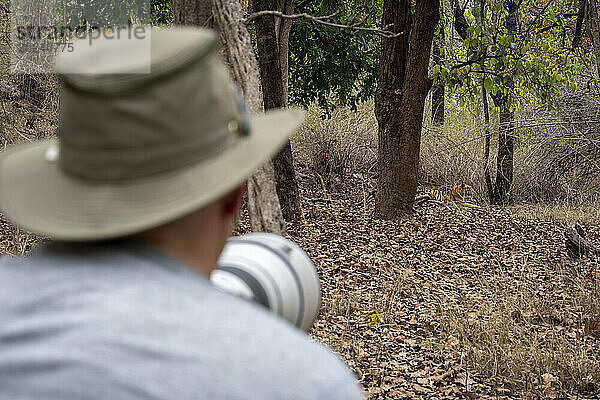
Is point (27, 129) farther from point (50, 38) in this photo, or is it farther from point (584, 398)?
point (584, 398)

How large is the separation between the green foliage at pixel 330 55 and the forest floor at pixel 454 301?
204 centimetres

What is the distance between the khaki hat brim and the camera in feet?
2.99

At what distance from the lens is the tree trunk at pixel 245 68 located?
290 centimetres

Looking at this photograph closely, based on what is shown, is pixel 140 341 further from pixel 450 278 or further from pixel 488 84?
pixel 488 84

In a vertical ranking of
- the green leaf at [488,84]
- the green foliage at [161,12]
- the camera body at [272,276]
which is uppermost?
the green foliage at [161,12]

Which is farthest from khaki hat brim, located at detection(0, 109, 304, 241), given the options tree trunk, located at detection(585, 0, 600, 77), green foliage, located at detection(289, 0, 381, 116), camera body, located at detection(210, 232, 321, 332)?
green foliage, located at detection(289, 0, 381, 116)

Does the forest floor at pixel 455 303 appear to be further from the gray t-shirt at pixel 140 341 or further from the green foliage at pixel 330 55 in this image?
the gray t-shirt at pixel 140 341

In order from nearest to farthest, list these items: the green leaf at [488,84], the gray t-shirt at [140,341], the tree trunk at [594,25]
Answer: the gray t-shirt at [140,341] → the tree trunk at [594,25] → the green leaf at [488,84]

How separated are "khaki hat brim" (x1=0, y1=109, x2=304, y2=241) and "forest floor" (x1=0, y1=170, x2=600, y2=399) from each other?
367 centimetres

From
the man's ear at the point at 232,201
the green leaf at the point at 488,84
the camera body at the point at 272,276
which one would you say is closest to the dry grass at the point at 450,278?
the green leaf at the point at 488,84

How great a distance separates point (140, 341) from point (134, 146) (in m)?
0.28

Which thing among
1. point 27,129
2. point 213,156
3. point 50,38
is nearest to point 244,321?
point 213,156

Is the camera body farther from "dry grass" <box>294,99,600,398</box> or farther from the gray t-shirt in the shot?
"dry grass" <box>294,99,600,398</box>

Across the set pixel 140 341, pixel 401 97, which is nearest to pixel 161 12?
pixel 401 97
